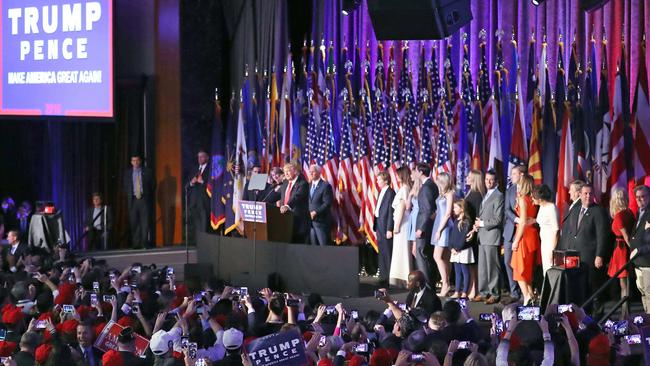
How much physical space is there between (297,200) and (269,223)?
20.4 inches

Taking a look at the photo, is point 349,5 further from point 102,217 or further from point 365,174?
point 102,217

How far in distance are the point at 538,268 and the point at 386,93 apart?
4.34m

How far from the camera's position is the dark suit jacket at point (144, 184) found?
57.4 feet

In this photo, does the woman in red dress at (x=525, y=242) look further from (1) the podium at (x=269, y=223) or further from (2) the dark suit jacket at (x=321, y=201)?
(1) the podium at (x=269, y=223)

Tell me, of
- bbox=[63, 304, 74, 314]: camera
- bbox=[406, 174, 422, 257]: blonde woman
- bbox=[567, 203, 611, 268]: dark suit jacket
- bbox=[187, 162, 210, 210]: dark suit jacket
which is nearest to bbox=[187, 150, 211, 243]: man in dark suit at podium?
bbox=[187, 162, 210, 210]: dark suit jacket

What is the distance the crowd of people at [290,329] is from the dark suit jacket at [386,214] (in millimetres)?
3747

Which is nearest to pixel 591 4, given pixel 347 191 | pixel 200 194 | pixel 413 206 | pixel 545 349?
pixel 413 206

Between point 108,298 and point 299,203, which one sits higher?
point 299,203

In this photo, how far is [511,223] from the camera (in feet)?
37.1

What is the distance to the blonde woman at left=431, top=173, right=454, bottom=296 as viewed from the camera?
1192 centimetres

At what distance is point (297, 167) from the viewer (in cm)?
1393

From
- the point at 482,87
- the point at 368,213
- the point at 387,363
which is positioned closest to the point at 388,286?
the point at 368,213

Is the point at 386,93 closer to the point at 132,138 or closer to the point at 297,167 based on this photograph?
the point at 297,167

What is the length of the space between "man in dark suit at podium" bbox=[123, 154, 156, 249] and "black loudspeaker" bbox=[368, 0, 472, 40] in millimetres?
8696
